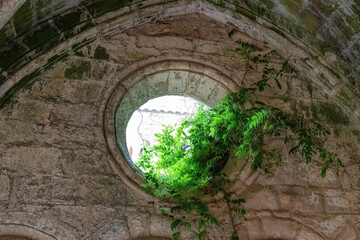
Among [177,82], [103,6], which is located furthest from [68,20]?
[177,82]

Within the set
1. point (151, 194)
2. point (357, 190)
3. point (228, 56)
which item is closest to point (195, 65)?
point (228, 56)

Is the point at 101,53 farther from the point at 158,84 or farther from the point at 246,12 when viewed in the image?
the point at 246,12

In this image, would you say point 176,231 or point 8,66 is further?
point 8,66

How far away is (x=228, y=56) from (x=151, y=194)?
1.69m

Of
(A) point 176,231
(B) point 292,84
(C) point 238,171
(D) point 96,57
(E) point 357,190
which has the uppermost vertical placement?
(D) point 96,57

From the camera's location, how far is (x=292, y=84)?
3.79 meters

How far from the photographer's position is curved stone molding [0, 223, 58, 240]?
2574mm

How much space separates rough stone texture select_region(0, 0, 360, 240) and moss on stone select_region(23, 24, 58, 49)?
13 millimetres

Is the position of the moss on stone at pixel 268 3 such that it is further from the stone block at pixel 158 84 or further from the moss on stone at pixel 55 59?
the moss on stone at pixel 55 59

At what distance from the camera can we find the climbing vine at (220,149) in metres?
2.95

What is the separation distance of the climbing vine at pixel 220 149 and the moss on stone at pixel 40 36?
55.2 inches

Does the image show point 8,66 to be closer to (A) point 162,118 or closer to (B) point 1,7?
(B) point 1,7

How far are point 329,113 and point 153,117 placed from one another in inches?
134

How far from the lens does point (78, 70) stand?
336 centimetres
